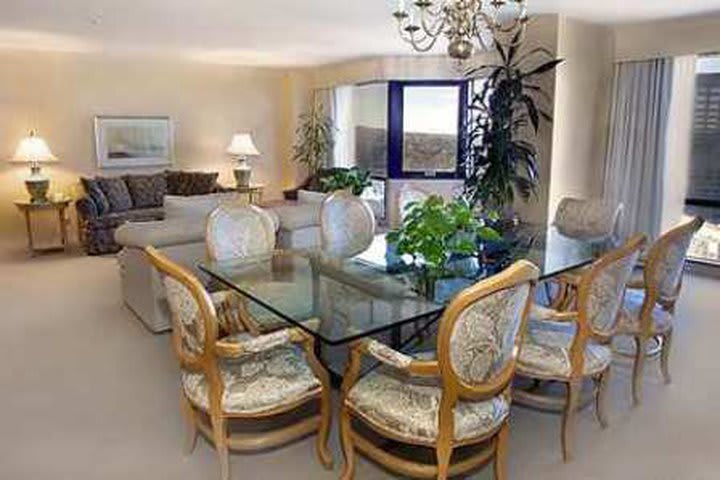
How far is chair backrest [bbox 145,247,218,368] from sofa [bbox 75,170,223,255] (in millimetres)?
4813

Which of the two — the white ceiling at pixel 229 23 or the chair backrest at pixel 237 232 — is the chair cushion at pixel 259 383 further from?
the white ceiling at pixel 229 23

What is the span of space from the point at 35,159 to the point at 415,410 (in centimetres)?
650

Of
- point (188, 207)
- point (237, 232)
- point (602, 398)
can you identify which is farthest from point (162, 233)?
point (602, 398)

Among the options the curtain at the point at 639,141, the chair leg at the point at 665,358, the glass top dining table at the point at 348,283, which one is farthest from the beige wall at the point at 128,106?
the chair leg at the point at 665,358

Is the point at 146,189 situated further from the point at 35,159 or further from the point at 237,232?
the point at 237,232

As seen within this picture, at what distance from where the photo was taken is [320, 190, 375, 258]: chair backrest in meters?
4.04

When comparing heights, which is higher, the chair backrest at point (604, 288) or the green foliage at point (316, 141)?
the green foliage at point (316, 141)

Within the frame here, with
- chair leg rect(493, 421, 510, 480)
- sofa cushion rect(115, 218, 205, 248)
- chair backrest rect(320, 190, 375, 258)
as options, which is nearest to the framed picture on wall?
sofa cushion rect(115, 218, 205, 248)

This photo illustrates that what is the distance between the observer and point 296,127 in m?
9.56

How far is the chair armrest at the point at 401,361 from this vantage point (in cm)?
203

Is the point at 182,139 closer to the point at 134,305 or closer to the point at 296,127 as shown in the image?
the point at 296,127

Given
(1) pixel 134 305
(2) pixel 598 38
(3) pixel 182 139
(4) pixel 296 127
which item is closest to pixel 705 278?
(2) pixel 598 38

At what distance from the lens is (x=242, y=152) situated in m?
8.48

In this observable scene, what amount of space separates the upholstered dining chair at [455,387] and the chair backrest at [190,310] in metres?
0.58
